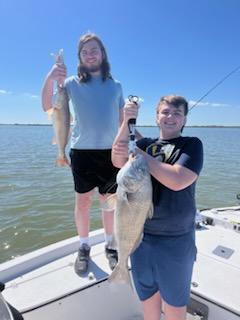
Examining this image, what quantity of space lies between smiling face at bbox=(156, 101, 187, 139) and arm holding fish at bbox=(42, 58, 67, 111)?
1048 mm

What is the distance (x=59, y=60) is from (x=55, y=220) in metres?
5.56

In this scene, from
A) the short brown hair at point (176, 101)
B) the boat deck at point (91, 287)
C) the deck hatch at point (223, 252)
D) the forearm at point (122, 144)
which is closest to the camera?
the forearm at point (122, 144)

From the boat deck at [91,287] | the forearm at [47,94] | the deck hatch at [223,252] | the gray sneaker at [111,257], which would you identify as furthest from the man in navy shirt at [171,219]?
the deck hatch at [223,252]

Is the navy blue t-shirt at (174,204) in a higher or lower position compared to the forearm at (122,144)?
lower

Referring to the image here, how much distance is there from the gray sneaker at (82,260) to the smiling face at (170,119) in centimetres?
163

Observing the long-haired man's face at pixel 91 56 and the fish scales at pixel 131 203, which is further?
the long-haired man's face at pixel 91 56

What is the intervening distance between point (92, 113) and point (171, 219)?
4.85 ft

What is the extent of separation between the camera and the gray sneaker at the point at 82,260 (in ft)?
10.1

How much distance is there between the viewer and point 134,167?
177 centimetres

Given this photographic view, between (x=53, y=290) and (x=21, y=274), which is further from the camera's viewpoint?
(x=21, y=274)

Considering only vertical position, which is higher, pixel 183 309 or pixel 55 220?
pixel 183 309

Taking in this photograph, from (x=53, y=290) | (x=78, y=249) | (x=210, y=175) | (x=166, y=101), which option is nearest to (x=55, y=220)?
(x=78, y=249)

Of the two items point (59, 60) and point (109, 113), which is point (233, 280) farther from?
point (59, 60)

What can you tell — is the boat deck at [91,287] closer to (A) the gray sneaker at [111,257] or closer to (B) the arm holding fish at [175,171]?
(A) the gray sneaker at [111,257]
